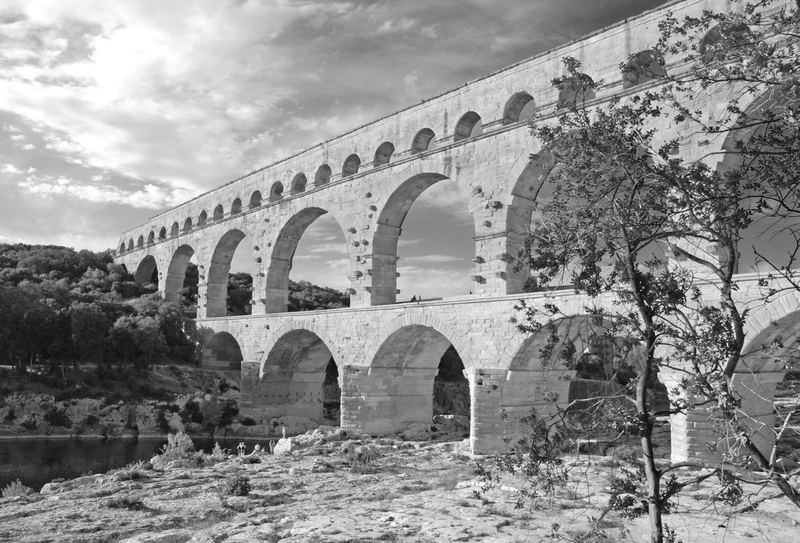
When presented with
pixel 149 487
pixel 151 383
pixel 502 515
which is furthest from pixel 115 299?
pixel 502 515

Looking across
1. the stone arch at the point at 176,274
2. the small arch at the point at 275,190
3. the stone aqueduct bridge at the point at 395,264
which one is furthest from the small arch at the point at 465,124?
the stone arch at the point at 176,274

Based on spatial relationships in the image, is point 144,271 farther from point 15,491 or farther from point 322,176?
point 15,491

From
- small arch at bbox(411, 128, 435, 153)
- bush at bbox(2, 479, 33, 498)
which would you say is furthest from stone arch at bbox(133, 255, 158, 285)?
bush at bbox(2, 479, 33, 498)

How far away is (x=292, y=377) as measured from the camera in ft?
87.1

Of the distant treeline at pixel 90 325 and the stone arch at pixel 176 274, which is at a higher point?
the stone arch at pixel 176 274

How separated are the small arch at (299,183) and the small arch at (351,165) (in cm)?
335

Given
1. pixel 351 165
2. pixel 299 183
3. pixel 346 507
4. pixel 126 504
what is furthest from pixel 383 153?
pixel 126 504

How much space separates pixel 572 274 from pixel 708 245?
318 inches

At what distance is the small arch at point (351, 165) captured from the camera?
2328 cm

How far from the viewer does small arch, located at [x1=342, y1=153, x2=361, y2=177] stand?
23.3 m

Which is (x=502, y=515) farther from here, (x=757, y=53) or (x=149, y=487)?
(x=149, y=487)

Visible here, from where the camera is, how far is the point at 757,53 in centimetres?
444

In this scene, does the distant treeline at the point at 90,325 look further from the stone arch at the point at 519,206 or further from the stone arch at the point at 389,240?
the stone arch at the point at 519,206

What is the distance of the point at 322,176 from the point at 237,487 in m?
15.5
